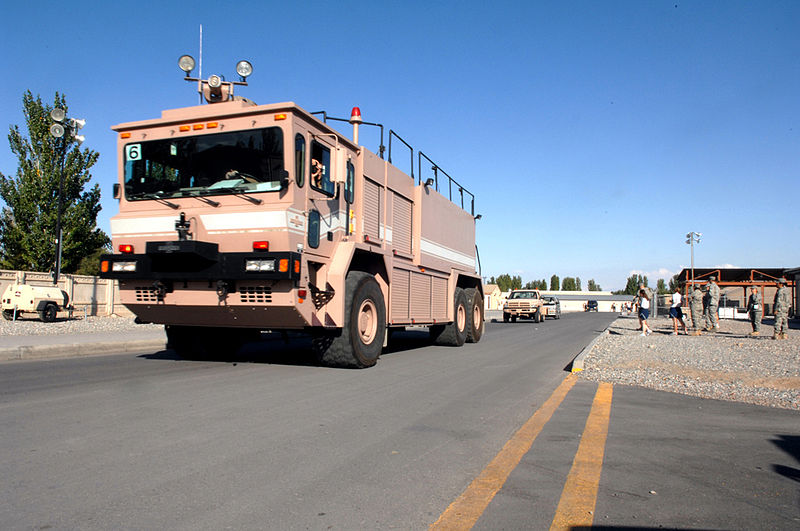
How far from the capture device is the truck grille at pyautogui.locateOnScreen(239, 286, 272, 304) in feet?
27.1

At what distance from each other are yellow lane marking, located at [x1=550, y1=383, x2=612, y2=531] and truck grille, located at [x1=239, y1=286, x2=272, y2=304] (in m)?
4.40

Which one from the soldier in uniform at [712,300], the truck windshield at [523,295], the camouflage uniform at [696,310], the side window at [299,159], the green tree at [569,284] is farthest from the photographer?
the green tree at [569,284]

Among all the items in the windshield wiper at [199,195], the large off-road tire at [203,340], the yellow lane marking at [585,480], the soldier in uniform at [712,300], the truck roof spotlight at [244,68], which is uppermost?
the truck roof spotlight at [244,68]

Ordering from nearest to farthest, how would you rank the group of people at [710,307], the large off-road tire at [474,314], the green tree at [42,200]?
the large off-road tire at [474,314], the group of people at [710,307], the green tree at [42,200]

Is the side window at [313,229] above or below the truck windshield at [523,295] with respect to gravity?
above

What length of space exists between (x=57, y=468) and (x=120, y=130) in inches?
264

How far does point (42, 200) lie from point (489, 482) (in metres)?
35.2

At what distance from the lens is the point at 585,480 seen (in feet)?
13.0

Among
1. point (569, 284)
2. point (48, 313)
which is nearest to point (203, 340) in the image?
point (48, 313)

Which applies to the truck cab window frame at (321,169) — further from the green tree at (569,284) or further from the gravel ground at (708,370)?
the green tree at (569,284)

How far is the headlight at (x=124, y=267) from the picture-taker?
28.6ft

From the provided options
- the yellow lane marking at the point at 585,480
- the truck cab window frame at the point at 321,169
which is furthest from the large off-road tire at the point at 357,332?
the yellow lane marking at the point at 585,480

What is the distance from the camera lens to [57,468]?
3.96m

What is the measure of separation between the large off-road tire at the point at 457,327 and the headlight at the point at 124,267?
8.22 meters
